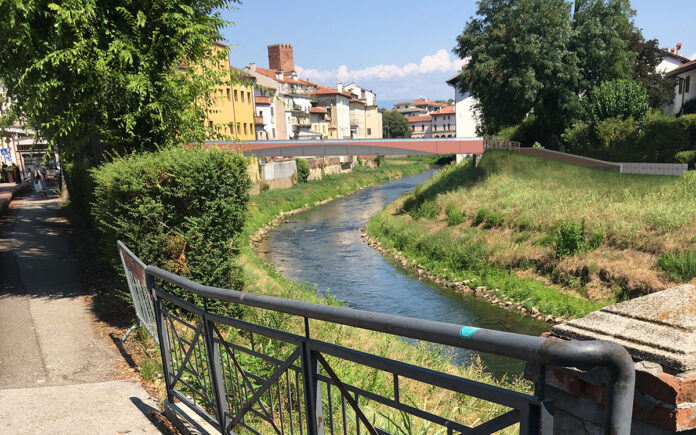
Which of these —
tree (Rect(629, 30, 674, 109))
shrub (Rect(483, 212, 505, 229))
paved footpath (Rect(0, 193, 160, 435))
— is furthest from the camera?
tree (Rect(629, 30, 674, 109))

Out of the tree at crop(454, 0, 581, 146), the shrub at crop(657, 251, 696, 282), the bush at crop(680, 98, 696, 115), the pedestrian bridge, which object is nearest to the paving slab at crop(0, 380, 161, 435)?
the shrub at crop(657, 251, 696, 282)

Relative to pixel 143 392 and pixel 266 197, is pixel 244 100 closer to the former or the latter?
pixel 266 197

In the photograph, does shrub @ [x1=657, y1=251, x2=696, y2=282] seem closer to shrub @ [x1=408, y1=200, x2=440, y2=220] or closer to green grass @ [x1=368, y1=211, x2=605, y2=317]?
green grass @ [x1=368, y1=211, x2=605, y2=317]

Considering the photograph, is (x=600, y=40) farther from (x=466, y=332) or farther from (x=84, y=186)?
(x=466, y=332)

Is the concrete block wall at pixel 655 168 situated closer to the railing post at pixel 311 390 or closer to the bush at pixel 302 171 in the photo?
the railing post at pixel 311 390

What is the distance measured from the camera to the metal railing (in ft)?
110

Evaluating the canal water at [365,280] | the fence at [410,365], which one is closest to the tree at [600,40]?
the canal water at [365,280]

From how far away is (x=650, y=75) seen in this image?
41.0 metres

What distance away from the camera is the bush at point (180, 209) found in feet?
25.6

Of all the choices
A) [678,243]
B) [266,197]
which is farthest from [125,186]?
[266,197]

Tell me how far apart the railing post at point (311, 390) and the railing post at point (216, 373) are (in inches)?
46.8

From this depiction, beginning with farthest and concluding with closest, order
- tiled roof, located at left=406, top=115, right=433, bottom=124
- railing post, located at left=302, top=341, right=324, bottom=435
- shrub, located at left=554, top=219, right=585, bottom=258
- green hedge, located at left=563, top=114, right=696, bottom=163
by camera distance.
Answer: tiled roof, located at left=406, top=115, right=433, bottom=124, green hedge, located at left=563, top=114, right=696, bottom=163, shrub, located at left=554, top=219, right=585, bottom=258, railing post, located at left=302, top=341, right=324, bottom=435

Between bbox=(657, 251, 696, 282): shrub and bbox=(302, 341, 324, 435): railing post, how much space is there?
17.3 meters

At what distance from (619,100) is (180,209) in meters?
30.6
